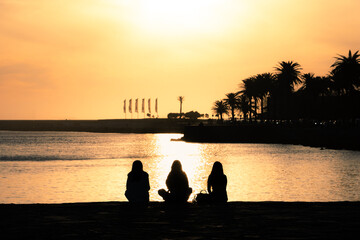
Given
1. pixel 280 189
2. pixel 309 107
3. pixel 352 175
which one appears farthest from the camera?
pixel 309 107

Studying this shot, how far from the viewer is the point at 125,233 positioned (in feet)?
44.0

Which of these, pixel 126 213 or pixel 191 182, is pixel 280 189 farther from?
pixel 126 213

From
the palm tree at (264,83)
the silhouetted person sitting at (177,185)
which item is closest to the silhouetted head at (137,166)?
the silhouetted person sitting at (177,185)

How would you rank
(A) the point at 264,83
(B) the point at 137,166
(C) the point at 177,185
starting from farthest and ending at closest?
(A) the point at 264,83 < (C) the point at 177,185 < (B) the point at 137,166

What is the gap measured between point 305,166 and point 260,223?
62.7 meters

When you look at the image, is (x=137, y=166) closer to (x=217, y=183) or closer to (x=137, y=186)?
(x=137, y=186)

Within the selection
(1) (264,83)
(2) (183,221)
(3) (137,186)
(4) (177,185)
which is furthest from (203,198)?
(1) (264,83)

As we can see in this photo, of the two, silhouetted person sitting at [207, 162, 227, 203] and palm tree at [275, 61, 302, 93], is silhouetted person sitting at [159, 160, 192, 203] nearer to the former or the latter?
silhouetted person sitting at [207, 162, 227, 203]

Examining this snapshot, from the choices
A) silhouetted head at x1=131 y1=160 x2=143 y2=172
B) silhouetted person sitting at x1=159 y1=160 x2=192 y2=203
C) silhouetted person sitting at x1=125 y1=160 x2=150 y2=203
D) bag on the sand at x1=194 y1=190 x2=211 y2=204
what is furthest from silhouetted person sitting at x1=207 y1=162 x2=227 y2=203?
silhouetted head at x1=131 y1=160 x2=143 y2=172

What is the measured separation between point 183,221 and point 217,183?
11.8 ft

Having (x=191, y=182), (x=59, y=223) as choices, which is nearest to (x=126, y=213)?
(x=59, y=223)

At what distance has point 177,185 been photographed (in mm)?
18531

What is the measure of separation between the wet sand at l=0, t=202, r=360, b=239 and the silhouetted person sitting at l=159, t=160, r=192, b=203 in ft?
1.06

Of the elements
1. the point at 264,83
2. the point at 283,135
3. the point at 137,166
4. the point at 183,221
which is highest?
the point at 264,83
